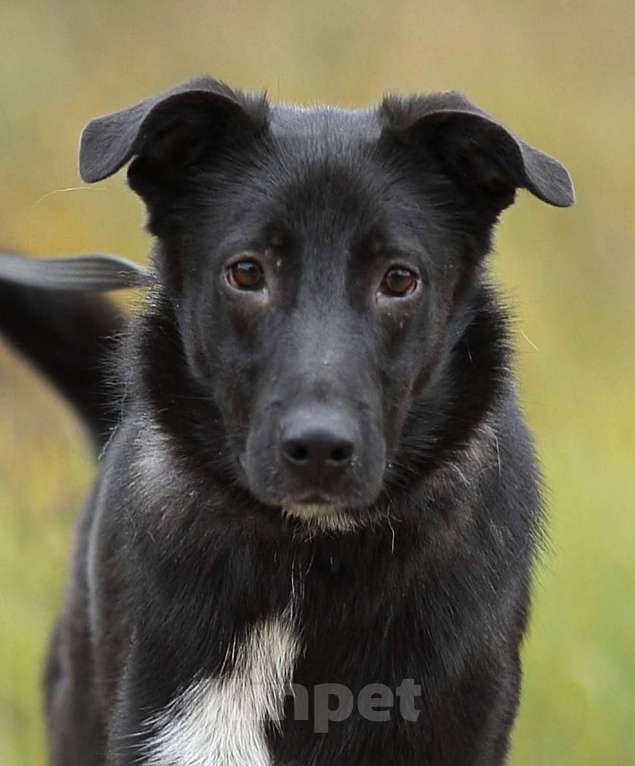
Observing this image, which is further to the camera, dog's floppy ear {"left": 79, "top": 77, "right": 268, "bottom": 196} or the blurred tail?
the blurred tail

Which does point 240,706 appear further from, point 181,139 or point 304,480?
point 181,139

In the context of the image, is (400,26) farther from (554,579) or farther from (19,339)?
(19,339)

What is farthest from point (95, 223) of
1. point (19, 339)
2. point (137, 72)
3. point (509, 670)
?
point (509, 670)

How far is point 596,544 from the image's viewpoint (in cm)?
577

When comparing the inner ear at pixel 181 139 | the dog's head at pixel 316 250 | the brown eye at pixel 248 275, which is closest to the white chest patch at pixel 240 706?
the dog's head at pixel 316 250

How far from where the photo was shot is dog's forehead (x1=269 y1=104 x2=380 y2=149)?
3125mm

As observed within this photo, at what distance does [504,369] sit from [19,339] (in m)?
1.69

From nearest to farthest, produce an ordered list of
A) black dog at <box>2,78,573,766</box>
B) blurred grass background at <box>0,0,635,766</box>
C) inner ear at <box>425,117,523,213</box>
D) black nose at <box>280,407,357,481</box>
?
black nose at <box>280,407,357,481</box>
black dog at <box>2,78,573,766</box>
inner ear at <box>425,117,523,213</box>
blurred grass background at <box>0,0,635,766</box>

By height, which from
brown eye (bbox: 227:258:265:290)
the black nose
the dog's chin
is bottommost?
the dog's chin

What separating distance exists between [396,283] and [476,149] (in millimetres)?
379

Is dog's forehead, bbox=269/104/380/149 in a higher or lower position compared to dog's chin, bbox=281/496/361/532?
higher

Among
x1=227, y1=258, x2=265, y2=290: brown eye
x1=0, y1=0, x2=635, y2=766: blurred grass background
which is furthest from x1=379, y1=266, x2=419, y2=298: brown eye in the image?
x1=0, y1=0, x2=635, y2=766: blurred grass background

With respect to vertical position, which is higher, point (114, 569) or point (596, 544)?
point (114, 569)

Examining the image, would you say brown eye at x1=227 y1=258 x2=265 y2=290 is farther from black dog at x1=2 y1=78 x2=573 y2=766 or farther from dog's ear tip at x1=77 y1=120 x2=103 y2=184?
dog's ear tip at x1=77 y1=120 x2=103 y2=184
